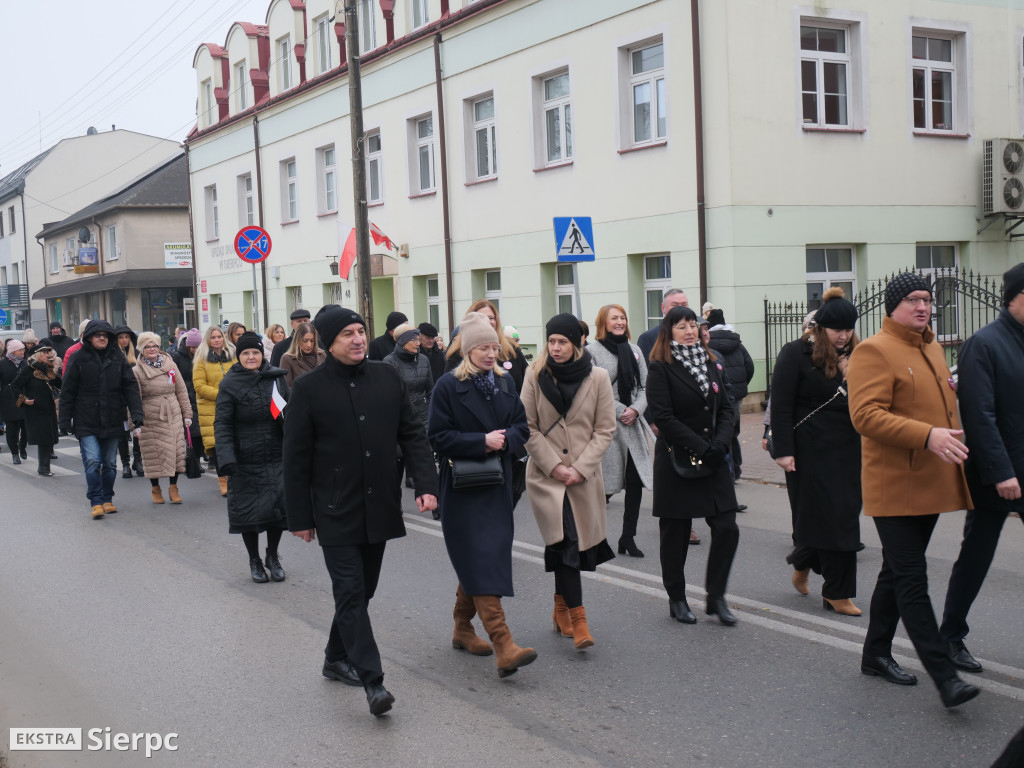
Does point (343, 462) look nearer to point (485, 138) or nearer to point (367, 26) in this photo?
point (485, 138)

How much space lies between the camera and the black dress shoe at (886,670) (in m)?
5.32

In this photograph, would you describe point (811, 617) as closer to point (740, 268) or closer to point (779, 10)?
point (740, 268)

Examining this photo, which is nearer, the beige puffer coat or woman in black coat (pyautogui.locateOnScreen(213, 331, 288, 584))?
woman in black coat (pyautogui.locateOnScreen(213, 331, 288, 584))

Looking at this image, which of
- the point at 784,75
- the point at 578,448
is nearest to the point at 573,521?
Result: the point at 578,448

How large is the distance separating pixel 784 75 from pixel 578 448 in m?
12.6

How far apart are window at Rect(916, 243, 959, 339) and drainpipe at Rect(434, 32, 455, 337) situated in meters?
9.23

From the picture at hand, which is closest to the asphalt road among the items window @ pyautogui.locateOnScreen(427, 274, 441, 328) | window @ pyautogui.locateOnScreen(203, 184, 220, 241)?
window @ pyautogui.locateOnScreen(427, 274, 441, 328)

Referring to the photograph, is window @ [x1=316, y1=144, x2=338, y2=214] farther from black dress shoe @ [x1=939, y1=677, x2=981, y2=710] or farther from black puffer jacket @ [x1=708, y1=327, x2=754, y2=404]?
black dress shoe @ [x1=939, y1=677, x2=981, y2=710]

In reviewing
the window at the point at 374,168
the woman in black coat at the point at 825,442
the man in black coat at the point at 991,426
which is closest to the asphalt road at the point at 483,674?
the woman in black coat at the point at 825,442

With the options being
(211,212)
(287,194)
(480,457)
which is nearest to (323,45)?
(287,194)

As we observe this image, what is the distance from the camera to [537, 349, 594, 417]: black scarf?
6.18 meters

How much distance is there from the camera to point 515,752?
4.68 metres

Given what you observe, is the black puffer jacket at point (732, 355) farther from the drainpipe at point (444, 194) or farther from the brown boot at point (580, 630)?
the drainpipe at point (444, 194)

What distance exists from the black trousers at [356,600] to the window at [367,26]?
22.6 meters
